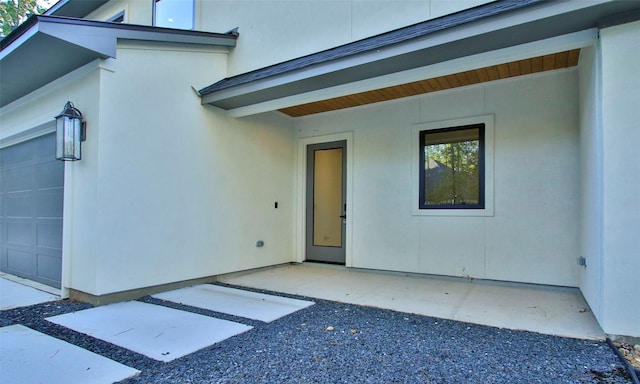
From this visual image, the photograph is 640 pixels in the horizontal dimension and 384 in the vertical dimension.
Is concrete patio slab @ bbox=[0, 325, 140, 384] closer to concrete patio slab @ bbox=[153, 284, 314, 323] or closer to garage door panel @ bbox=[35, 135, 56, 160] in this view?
concrete patio slab @ bbox=[153, 284, 314, 323]

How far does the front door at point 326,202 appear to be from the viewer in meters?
6.86

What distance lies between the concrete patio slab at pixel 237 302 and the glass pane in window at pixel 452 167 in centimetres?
287

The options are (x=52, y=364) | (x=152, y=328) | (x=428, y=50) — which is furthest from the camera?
(x=428, y=50)

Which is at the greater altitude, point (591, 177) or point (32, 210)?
point (591, 177)

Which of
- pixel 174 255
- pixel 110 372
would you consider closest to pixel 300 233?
pixel 174 255

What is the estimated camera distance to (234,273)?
6035mm

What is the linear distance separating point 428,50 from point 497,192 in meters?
2.57

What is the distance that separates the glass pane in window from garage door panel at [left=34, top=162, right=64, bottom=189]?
5.65 m

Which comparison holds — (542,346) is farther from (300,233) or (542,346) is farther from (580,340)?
(300,233)

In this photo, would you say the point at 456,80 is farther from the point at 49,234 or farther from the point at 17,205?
the point at 17,205

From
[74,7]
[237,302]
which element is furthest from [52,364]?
[74,7]

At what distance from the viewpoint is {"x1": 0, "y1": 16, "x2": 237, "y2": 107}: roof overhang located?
391 centimetres

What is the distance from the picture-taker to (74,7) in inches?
336

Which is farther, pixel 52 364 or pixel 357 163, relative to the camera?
pixel 357 163
